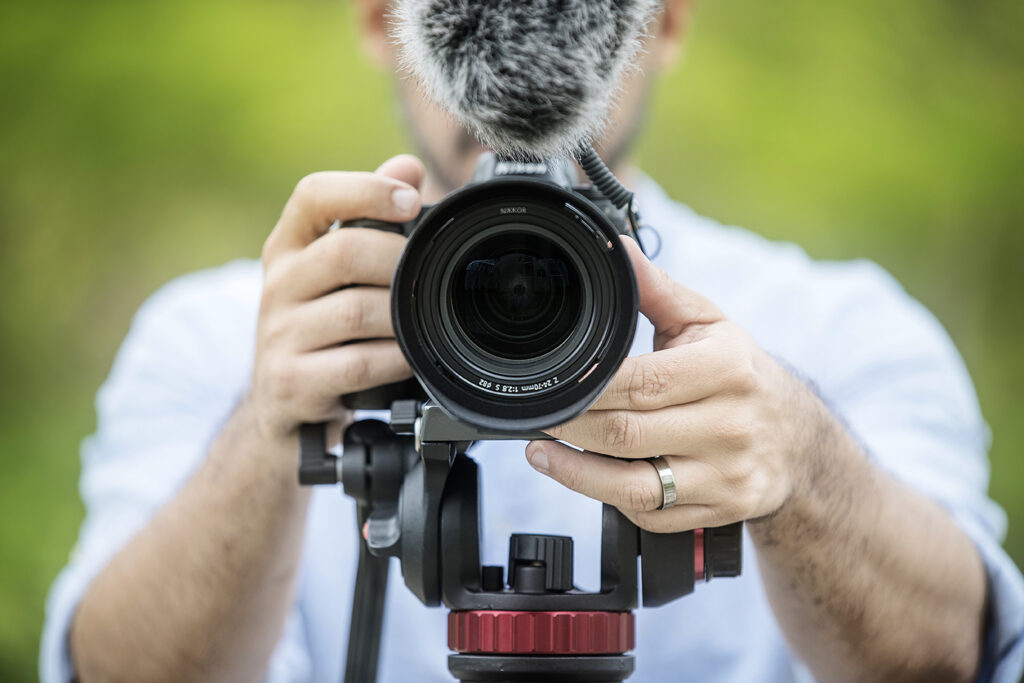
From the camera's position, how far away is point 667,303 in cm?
70

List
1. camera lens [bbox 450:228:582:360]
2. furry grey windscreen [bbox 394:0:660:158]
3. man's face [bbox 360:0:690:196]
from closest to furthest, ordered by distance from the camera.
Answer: furry grey windscreen [bbox 394:0:660:158], camera lens [bbox 450:228:582:360], man's face [bbox 360:0:690:196]

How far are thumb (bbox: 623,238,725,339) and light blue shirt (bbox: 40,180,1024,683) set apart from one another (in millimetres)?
350

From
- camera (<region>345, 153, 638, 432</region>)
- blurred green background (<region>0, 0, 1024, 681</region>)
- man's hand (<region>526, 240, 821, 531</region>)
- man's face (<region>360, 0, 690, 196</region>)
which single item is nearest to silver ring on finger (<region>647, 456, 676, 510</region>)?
man's hand (<region>526, 240, 821, 531</region>)

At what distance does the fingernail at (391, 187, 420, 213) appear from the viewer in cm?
77

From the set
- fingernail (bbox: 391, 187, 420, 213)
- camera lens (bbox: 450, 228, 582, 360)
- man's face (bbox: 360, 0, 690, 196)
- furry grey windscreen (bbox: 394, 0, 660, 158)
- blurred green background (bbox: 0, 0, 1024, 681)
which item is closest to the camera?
furry grey windscreen (bbox: 394, 0, 660, 158)

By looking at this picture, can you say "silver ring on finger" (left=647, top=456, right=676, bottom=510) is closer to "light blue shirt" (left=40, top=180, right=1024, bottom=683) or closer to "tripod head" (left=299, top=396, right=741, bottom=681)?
"tripod head" (left=299, top=396, right=741, bottom=681)

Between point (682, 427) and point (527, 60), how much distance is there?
0.30 meters

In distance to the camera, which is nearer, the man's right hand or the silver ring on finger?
the silver ring on finger

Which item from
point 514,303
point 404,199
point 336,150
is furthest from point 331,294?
point 336,150

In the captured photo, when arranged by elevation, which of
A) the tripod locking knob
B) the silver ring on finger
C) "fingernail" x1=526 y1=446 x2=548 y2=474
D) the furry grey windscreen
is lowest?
the tripod locking knob

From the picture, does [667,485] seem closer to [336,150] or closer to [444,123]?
[444,123]

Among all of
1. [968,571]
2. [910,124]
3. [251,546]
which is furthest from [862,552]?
[910,124]

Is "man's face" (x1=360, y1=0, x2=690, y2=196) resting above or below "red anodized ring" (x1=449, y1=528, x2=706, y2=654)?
above

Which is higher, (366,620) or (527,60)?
(527,60)
